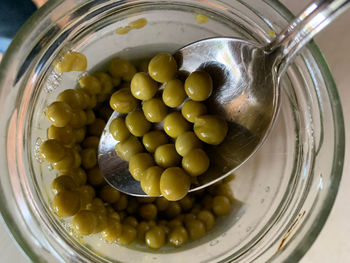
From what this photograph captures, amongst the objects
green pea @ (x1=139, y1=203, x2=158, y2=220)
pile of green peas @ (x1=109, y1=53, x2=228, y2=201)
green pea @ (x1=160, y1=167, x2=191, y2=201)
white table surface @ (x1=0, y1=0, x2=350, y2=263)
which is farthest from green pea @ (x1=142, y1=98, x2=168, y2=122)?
white table surface @ (x1=0, y1=0, x2=350, y2=263)

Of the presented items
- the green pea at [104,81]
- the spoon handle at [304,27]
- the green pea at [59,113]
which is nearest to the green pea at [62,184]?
the green pea at [59,113]

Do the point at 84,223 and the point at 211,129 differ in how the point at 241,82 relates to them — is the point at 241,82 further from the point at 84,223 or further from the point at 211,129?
the point at 84,223

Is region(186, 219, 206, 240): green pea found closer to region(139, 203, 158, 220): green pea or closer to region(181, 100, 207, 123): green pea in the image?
region(139, 203, 158, 220): green pea

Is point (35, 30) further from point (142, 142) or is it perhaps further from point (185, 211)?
point (185, 211)

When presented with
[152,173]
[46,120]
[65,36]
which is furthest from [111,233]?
[65,36]

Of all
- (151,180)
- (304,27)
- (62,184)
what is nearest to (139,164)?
(151,180)

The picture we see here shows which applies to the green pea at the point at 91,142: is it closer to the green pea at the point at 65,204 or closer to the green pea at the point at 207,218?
the green pea at the point at 65,204
